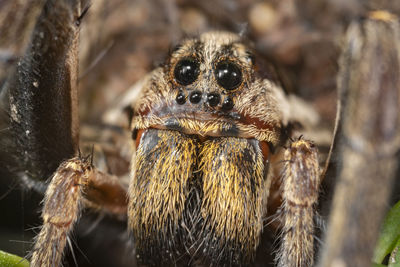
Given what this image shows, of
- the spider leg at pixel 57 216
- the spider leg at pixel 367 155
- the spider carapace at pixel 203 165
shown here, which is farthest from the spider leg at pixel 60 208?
the spider leg at pixel 367 155

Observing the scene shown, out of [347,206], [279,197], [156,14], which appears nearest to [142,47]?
[156,14]

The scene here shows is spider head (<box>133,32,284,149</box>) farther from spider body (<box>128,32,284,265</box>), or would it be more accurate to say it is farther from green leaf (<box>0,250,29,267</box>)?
green leaf (<box>0,250,29,267</box>)

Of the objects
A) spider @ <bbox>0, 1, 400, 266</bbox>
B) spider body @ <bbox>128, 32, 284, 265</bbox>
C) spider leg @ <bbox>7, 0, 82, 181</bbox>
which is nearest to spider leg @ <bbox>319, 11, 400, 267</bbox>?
spider @ <bbox>0, 1, 400, 266</bbox>

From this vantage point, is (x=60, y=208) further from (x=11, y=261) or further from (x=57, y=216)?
(x=11, y=261)

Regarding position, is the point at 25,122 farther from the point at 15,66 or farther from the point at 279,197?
the point at 279,197

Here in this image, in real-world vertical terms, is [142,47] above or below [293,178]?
above

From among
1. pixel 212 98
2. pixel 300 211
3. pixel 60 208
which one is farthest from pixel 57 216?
pixel 300 211

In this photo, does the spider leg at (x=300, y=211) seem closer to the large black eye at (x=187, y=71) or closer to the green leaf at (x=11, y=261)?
the large black eye at (x=187, y=71)

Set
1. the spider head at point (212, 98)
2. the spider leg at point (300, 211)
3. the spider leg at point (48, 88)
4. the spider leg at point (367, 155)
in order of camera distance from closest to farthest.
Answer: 1. the spider leg at point (367, 155)
2. the spider leg at point (300, 211)
3. the spider head at point (212, 98)
4. the spider leg at point (48, 88)
